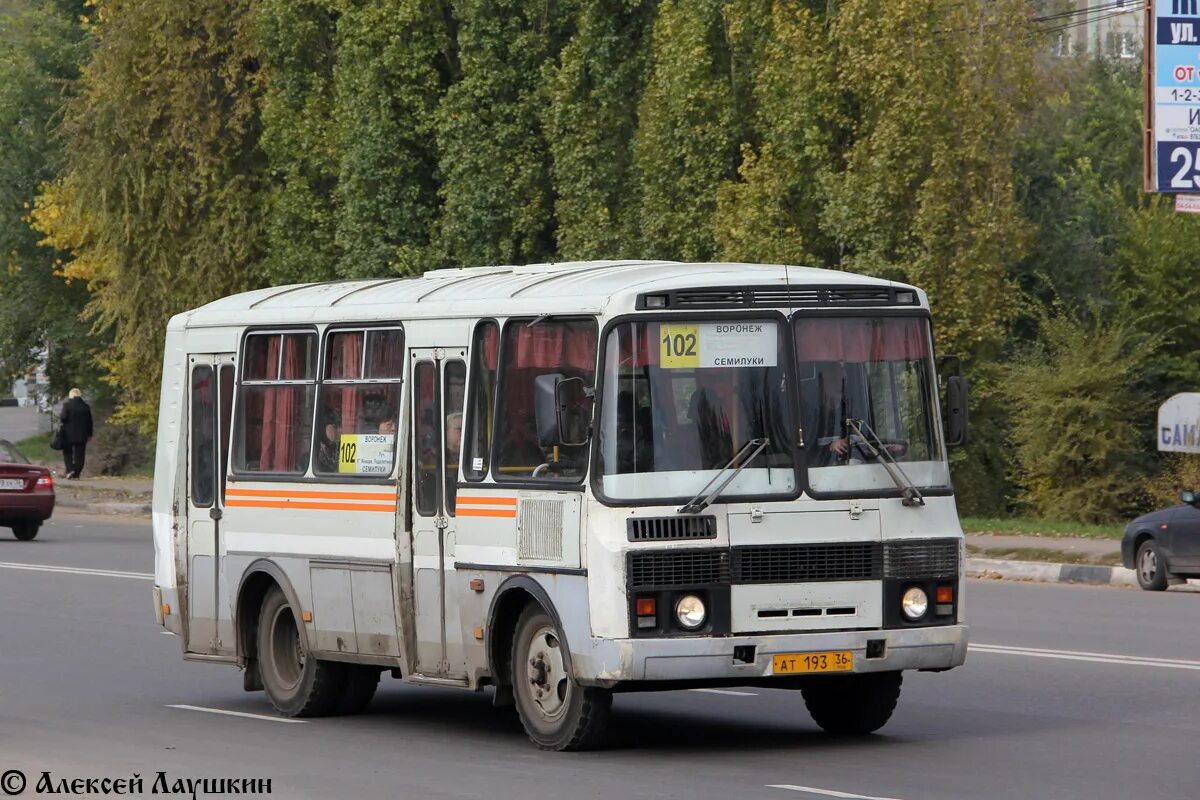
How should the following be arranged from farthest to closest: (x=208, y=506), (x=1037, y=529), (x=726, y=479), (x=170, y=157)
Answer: (x=170, y=157)
(x=1037, y=529)
(x=208, y=506)
(x=726, y=479)

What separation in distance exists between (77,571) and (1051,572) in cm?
1103

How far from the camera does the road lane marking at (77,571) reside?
23.9 meters

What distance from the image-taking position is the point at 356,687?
→ 13.4 m

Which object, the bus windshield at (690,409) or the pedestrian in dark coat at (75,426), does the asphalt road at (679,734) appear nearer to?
the bus windshield at (690,409)

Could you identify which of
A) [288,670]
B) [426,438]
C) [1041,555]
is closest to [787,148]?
[1041,555]

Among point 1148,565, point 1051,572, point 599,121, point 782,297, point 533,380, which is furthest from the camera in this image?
point 599,121

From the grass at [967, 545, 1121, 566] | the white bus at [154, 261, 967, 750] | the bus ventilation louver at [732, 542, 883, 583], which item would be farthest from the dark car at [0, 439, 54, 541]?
the bus ventilation louver at [732, 542, 883, 583]

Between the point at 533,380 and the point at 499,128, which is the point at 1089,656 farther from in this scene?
the point at 499,128

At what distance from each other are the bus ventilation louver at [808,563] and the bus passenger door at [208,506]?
14.4 feet

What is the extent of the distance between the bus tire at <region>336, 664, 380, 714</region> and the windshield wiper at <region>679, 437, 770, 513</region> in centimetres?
341

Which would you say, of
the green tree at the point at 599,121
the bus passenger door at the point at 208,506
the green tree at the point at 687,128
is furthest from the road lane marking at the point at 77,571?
the green tree at the point at 599,121

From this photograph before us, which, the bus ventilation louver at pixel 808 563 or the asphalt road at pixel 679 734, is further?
the bus ventilation louver at pixel 808 563

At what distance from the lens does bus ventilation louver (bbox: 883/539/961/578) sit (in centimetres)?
1108

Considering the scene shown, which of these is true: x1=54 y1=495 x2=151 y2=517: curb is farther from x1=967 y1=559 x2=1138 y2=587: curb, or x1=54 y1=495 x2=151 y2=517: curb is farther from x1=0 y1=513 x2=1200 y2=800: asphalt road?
x1=0 y1=513 x2=1200 y2=800: asphalt road
